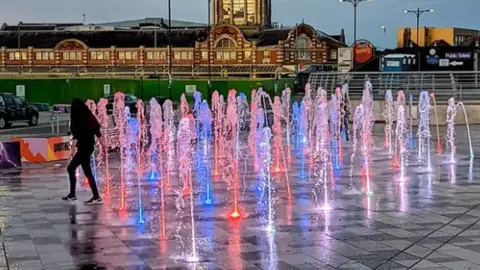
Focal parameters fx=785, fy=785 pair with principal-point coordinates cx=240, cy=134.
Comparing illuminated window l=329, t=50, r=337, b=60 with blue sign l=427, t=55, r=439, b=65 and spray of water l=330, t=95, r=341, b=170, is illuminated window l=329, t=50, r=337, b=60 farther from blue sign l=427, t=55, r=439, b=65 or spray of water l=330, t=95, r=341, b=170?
spray of water l=330, t=95, r=341, b=170

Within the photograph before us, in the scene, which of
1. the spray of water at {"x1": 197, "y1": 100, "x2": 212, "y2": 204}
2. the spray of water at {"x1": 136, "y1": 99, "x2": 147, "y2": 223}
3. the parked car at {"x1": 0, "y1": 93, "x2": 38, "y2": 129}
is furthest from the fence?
the spray of water at {"x1": 136, "y1": 99, "x2": 147, "y2": 223}

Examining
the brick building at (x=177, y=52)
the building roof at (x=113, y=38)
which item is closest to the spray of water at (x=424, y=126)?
the brick building at (x=177, y=52)

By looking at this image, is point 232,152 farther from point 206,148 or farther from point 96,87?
point 96,87

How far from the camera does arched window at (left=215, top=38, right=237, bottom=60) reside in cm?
9319

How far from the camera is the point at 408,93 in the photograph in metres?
34.9

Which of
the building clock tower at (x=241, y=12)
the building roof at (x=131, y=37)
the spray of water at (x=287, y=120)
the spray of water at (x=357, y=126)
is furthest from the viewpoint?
the building clock tower at (x=241, y=12)

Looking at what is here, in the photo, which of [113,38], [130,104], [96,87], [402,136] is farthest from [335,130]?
[113,38]

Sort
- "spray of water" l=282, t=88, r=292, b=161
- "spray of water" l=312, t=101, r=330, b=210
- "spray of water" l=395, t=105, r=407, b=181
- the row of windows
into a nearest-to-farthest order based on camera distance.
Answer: "spray of water" l=312, t=101, r=330, b=210, "spray of water" l=395, t=105, r=407, b=181, "spray of water" l=282, t=88, r=292, b=161, the row of windows

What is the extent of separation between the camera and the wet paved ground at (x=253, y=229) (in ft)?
27.7

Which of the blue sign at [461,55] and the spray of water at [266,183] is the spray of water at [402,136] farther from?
the blue sign at [461,55]

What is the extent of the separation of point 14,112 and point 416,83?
59.0 ft

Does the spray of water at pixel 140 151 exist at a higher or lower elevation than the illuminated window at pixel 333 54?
lower

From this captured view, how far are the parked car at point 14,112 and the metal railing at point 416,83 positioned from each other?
525 inches

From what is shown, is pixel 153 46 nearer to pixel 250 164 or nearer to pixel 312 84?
pixel 312 84
